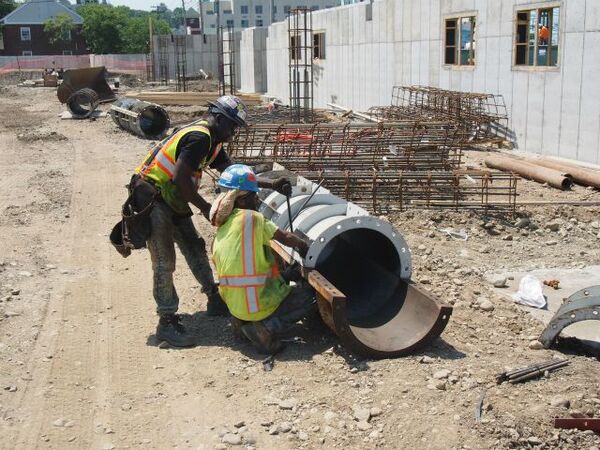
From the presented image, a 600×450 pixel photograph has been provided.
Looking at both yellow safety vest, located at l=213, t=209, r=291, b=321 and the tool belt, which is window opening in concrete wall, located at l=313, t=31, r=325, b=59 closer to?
the tool belt

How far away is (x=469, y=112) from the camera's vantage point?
1789 centimetres

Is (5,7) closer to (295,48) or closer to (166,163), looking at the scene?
(295,48)

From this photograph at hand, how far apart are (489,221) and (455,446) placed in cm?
592

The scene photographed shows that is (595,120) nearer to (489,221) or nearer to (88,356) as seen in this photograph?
(489,221)

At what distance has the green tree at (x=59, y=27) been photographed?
3093 inches

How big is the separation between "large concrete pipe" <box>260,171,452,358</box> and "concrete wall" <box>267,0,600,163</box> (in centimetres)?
918

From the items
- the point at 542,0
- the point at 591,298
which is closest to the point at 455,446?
the point at 591,298

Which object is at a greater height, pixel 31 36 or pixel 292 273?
pixel 31 36

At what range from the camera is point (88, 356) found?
5820mm

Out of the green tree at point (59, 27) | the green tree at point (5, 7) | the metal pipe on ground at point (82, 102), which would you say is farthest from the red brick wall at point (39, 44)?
the metal pipe on ground at point (82, 102)

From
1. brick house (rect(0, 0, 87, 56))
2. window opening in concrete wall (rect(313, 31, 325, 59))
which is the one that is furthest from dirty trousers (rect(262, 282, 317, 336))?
brick house (rect(0, 0, 87, 56))

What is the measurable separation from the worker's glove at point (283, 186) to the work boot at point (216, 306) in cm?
130

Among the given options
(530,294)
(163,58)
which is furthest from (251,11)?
(530,294)

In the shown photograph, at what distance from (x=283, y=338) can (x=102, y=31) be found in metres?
78.8
